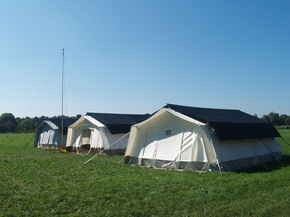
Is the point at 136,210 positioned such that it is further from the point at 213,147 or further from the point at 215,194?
the point at 213,147

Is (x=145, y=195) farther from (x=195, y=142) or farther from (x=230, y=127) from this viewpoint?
(x=230, y=127)

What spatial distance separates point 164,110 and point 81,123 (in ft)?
37.2

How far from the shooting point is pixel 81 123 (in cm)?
2347

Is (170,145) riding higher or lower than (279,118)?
lower

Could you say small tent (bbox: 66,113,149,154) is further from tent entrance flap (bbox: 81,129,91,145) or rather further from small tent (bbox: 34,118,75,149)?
small tent (bbox: 34,118,75,149)

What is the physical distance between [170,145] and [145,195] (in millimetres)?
5924

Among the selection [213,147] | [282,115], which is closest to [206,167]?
[213,147]

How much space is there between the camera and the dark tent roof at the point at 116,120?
2181 cm

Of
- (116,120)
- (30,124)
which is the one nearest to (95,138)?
(116,120)

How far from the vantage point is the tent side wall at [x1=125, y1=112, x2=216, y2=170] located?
12516 millimetres

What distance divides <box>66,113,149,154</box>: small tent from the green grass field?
400 inches

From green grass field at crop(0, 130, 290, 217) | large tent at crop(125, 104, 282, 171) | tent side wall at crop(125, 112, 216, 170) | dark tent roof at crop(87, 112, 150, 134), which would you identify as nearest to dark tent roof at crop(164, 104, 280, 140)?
large tent at crop(125, 104, 282, 171)

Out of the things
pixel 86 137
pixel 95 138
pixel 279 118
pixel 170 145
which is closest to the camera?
pixel 170 145

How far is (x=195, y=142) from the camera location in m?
12.8
